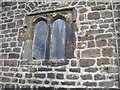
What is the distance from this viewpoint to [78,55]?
4188 mm

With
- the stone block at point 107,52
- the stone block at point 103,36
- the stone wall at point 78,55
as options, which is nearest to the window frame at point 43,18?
the stone wall at point 78,55

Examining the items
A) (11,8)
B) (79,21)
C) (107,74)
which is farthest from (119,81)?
(11,8)

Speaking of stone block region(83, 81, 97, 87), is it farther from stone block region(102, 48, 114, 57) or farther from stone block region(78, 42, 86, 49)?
stone block region(78, 42, 86, 49)

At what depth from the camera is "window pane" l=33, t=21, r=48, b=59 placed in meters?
4.59

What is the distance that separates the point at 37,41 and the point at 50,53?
0.50 metres

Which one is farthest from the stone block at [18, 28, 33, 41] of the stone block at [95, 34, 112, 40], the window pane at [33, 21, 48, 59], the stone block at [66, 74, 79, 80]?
the stone block at [95, 34, 112, 40]

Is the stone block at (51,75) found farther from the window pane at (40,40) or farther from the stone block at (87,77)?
the stone block at (87,77)

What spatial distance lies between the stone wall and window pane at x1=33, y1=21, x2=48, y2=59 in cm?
21

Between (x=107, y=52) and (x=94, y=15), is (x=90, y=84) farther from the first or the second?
(x=94, y=15)

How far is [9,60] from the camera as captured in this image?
15.5 ft

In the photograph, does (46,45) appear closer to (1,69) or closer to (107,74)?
(1,69)

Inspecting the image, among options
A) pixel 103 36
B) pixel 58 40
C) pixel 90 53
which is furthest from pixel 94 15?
pixel 58 40

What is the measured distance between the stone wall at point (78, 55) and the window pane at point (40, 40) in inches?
8.2

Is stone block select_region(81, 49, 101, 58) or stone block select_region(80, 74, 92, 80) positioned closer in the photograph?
stone block select_region(80, 74, 92, 80)
